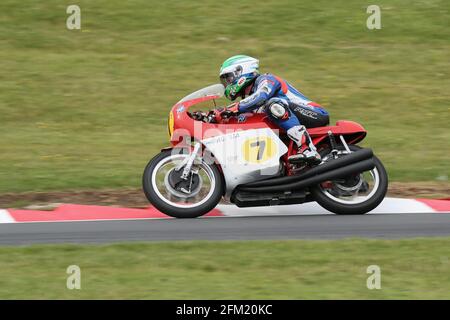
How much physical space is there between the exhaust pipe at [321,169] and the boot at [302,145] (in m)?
0.11

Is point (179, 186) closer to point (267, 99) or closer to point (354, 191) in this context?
point (267, 99)

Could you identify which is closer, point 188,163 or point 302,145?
point 188,163

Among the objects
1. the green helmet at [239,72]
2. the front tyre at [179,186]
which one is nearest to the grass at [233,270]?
the front tyre at [179,186]

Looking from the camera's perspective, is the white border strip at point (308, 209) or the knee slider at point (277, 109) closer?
the knee slider at point (277, 109)

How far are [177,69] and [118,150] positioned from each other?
392 centimetres

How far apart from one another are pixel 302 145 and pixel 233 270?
244cm

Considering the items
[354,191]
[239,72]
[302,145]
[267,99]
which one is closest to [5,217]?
[239,72]

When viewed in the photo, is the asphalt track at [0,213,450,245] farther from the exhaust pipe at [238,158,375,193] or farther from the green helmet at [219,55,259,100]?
the green helmet at [219,55,259,100]

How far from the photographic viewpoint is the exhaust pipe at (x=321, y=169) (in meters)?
10.1

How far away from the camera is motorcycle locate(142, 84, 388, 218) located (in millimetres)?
10062

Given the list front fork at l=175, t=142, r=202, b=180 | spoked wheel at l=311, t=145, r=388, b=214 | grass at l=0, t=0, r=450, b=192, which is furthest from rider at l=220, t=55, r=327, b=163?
grass at l=0, t=0, r=450, b=192

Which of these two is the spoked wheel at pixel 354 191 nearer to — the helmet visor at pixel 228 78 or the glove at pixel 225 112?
the glove at pixel 225 112

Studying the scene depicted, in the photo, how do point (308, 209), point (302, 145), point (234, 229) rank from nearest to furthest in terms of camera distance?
point (234, 229), point (302, 145), point (308, 209)

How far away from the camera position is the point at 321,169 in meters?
10.1
